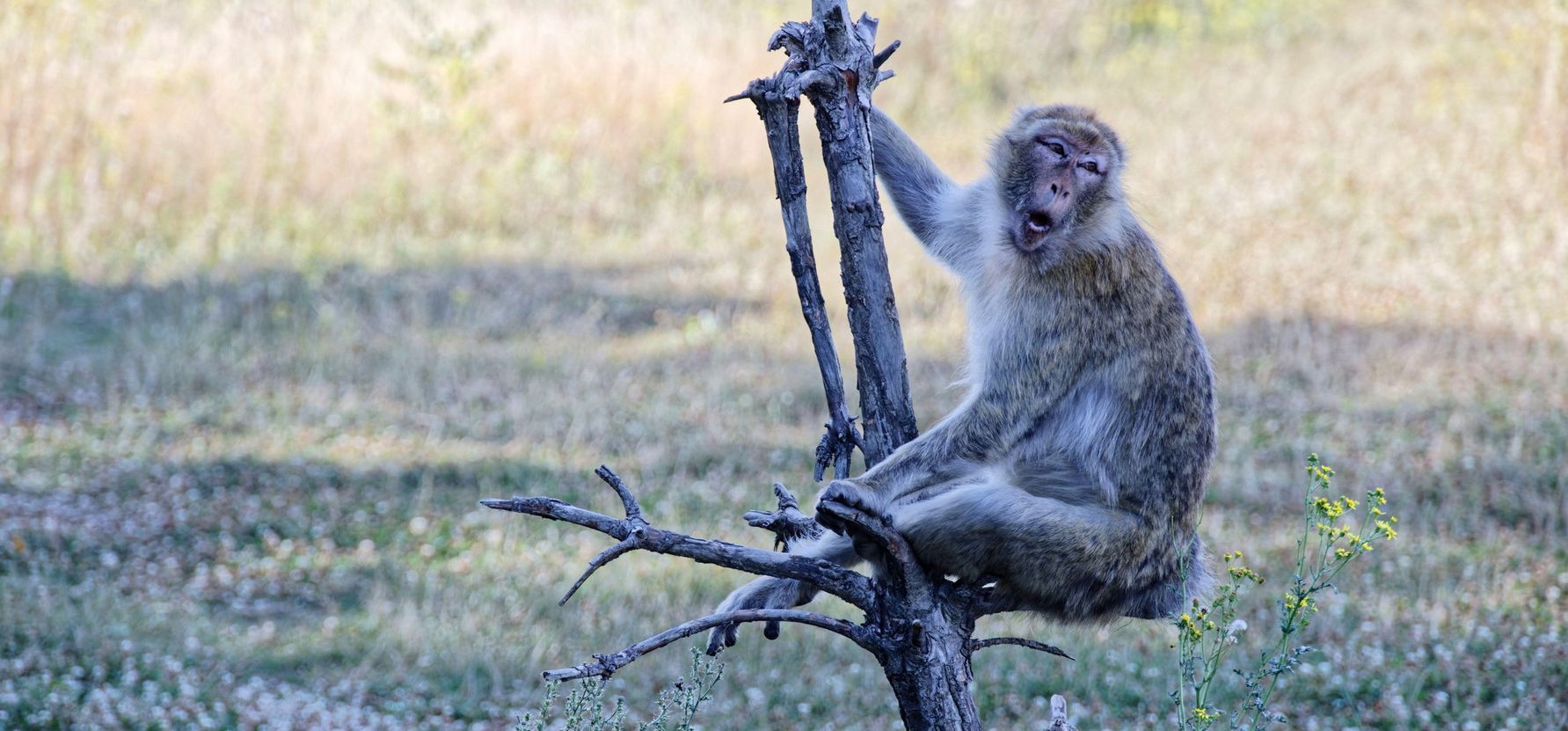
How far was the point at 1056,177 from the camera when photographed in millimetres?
4059

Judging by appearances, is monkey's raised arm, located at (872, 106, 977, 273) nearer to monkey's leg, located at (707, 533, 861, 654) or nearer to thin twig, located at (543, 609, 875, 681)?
monkey's leg, located at (707, 533, 861, 654)

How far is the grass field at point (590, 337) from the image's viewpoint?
5.64m

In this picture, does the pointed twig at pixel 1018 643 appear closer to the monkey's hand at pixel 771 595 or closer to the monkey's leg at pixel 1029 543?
the monkey's leg at pixel 1029 543

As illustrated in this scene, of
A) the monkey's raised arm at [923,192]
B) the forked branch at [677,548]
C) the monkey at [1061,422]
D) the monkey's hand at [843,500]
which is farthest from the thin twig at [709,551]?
the monkey's raised arm at [923,192]

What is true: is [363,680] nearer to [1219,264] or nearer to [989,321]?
[989,321]

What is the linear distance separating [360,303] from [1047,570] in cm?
712

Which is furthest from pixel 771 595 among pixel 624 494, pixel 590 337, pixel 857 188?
pixel 590 337

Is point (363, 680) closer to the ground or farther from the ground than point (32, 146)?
closer to the ground

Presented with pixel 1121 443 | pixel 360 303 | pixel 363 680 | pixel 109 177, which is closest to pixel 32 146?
pixel 109 177

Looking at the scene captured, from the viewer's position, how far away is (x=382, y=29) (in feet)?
42.6

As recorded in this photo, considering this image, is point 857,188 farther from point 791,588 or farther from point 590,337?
point 590,337

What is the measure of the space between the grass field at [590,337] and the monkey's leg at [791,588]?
1419 mm

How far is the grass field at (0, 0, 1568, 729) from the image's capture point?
5.64m

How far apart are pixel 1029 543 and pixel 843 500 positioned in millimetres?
528
